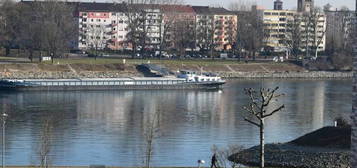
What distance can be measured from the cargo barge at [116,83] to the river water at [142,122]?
1.29 meters

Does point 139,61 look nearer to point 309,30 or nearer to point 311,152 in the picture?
point 309,30

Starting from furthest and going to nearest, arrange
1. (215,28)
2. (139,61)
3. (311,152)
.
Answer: (215,28), (139,61), (311,152)

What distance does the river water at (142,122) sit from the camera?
25703mm

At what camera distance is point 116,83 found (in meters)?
51.2

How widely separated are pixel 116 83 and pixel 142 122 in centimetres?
1754

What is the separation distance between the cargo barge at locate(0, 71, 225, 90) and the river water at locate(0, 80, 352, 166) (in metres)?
1.29

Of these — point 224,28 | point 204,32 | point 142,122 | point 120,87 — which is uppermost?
point 224,28

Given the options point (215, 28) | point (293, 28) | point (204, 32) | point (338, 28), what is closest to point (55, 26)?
point (204, 32)

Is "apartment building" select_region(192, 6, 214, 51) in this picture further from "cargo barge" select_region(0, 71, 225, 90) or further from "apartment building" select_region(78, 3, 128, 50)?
"cargo barge" select_region(0, 71, 225, 90)

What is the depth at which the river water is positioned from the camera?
25703 millimetres

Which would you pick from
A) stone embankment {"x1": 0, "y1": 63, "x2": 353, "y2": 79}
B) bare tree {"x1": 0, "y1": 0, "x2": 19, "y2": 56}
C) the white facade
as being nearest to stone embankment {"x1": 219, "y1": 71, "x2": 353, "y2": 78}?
stone embankment {"x1": 0, "y1": 63, "x2": 353, "y2": 79}

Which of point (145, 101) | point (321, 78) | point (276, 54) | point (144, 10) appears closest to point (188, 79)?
point (145, 101)

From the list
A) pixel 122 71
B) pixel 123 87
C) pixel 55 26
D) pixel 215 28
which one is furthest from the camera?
pixel 215 28

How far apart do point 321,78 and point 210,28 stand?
13.7m
